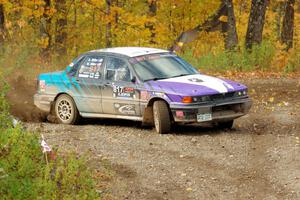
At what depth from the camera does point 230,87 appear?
42.8 ft

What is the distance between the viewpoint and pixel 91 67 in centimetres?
1454

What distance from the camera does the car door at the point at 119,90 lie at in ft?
44.4

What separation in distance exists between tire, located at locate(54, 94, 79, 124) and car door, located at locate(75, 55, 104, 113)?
6.6 inches

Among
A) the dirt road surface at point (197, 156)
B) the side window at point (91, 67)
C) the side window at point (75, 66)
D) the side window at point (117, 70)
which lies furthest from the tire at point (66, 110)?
the side window at point (117, 70)

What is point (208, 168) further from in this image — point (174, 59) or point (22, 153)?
point (174, 59)

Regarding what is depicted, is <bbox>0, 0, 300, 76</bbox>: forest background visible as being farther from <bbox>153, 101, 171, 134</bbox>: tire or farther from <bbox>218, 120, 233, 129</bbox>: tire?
<bbox>218, 120, 233, 129</bbox>: tire

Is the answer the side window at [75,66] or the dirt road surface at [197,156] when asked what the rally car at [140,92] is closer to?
the side window at [75,66]

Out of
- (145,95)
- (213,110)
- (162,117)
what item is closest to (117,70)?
(145,95)

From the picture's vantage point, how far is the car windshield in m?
13.7

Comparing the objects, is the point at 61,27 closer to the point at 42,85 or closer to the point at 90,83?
the point at 42,85

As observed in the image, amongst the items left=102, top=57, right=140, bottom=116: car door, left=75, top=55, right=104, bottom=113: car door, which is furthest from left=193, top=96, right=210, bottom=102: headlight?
left=75, top=55, right=104, bottom=113: car door

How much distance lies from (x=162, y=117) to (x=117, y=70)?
174 centimetres

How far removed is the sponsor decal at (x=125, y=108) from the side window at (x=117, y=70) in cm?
52

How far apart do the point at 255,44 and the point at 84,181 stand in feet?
56.9
